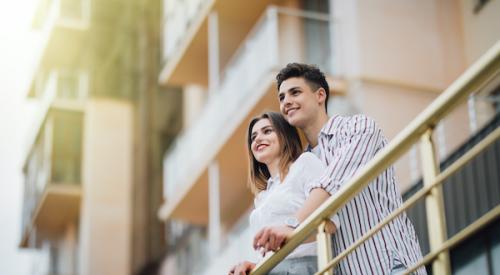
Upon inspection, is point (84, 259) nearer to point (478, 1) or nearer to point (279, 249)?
point (478, 1)

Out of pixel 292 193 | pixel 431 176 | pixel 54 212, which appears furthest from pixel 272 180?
pixel 54 212

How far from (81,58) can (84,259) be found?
567 cm

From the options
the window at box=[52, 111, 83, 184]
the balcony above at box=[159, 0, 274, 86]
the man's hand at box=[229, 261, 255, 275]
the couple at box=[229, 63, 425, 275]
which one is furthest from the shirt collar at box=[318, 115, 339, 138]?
the window at box=[52, 111, 83, 184]

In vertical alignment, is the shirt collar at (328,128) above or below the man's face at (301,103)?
below

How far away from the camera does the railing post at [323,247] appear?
4859mm

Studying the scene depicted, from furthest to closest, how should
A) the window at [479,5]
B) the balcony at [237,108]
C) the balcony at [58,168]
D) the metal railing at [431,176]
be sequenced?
the balcony at [58,168] → the balcony at [237,108] → the window at [479,5] → the metal railing at [431,176]

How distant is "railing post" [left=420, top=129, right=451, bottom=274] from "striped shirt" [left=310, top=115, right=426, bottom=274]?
2.58ft

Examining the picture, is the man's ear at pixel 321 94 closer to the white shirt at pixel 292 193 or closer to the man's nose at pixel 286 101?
the man's nose at pixel 286 101

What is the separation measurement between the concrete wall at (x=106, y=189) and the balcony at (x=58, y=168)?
0.36 metres

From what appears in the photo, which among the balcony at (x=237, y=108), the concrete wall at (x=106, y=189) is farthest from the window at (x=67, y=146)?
the balcony at (x=237, y=108)

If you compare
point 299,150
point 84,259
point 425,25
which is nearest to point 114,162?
point 84,259

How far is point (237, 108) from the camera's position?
1781 cm

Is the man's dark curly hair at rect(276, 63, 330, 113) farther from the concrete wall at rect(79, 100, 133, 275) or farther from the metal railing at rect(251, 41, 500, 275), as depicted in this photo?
the concrete wall at rect(79, 100, 133, 275)

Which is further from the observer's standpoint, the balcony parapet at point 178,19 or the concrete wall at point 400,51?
the balcony parapet at point 178,19
